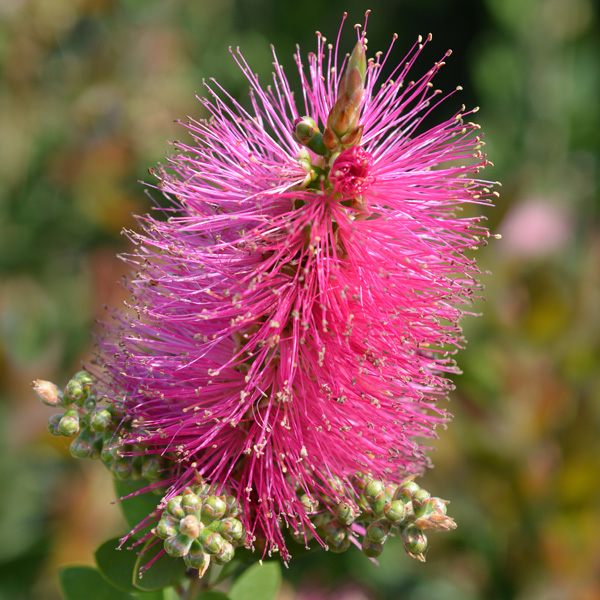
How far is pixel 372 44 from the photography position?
9.23m

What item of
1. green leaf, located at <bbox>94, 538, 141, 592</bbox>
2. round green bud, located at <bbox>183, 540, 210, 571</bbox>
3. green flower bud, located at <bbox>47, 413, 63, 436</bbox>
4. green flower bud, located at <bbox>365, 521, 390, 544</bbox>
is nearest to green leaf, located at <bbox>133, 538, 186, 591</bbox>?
green leaf, located at <bbox>94, 538, 141, 592</bbox>

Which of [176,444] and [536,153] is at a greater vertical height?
[536,153]

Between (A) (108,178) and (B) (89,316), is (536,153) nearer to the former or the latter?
(A) (108,178)

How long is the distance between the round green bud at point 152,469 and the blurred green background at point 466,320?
4.95 ft

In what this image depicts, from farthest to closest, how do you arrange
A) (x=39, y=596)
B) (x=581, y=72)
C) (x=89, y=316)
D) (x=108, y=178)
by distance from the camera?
(x=581, y=72), (x=108, y=178), (x=89, y=316), (x=39, y=596)

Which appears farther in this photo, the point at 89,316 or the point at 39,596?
the point at 89,316

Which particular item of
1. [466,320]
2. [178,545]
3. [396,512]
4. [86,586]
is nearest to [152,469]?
[178,545]

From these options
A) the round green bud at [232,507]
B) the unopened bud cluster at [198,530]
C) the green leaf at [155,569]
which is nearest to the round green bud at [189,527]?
the unopened bud cluster at [198,530]

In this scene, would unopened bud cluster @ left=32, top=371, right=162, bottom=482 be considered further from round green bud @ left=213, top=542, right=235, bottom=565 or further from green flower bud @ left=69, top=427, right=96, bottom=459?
round green bud @ left=213, top=542, right=235, bottom=565

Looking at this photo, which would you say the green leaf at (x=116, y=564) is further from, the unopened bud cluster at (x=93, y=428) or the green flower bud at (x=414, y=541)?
the green flower bud at (x=414, y=541)

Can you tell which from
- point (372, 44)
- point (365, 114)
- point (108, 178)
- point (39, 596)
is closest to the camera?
point (365, 114)

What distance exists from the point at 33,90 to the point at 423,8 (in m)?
5.65

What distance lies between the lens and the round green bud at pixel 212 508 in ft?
4.68

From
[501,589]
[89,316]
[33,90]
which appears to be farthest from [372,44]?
[501,589]
